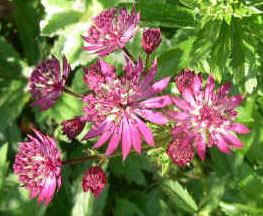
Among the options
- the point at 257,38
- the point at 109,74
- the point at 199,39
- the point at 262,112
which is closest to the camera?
the point at 109,74

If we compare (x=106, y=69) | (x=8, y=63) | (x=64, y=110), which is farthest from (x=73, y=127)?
(x=8, y=63)

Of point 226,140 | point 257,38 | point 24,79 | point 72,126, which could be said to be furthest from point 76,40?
point 226,140

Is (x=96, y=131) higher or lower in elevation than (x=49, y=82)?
lower

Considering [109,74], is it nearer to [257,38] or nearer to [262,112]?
[257,38]

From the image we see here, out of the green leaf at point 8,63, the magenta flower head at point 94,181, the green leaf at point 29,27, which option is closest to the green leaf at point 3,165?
the green leaf at point 8,63

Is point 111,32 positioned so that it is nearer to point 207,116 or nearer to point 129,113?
point 129,113

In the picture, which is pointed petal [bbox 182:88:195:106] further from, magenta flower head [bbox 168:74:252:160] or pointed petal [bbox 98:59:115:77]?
pointed petal [bbox 98:59:115:77]
